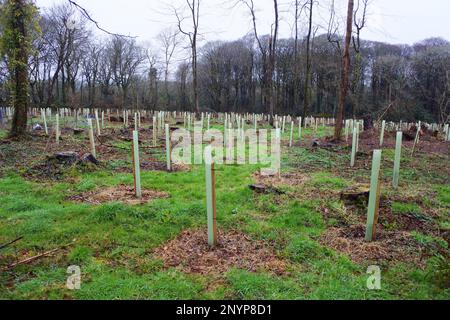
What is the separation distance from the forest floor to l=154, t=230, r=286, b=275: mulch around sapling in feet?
0.05

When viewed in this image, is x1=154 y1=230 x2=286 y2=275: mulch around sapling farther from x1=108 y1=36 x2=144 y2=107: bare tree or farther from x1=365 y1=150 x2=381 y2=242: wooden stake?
x1=108 y1=36 x2=144 y2=107: bare tree

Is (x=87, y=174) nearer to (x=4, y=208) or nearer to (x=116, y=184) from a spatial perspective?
(x=116, y=184)

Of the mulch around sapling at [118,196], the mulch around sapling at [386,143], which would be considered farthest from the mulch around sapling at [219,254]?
the mulch around sapling at [386,143]

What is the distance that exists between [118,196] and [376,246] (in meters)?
4.54

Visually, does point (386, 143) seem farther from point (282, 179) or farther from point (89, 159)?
point (89, 159)

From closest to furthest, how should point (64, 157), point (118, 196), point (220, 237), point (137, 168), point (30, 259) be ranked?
point (30, 259) < point (220, 237) < point (137, 168) < point (118, 196) < point (64, 157)

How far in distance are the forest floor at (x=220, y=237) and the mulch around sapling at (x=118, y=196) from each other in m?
0.03

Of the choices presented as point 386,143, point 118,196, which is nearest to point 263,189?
point 118,196

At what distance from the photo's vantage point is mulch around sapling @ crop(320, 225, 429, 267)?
420 cm

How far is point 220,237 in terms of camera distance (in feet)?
15.9

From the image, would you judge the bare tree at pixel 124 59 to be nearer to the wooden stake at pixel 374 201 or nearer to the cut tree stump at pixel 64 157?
the cut tree stump at pixel 64 157

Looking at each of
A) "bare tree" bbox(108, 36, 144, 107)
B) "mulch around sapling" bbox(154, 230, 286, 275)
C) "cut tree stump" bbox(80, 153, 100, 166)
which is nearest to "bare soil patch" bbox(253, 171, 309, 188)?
"mulch around sapling" bbox(154, 230, 286, 275)

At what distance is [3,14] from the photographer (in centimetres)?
1167

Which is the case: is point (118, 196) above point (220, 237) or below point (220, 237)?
above
